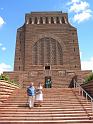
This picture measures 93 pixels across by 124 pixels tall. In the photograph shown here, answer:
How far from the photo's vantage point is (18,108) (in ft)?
46.2

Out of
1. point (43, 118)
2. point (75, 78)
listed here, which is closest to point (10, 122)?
point (43, 118)

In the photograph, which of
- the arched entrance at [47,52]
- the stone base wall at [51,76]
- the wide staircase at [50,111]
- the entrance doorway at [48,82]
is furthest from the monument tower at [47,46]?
the wide staircase at [50,111]

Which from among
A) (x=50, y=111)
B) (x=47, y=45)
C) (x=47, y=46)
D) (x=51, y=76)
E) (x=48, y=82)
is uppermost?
(x=47, y=45)

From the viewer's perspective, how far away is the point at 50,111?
13594 mm

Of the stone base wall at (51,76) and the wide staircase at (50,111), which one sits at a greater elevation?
the stone base wall at (51,76)

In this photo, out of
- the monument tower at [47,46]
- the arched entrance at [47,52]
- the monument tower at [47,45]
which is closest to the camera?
the monument tower at [47,46]

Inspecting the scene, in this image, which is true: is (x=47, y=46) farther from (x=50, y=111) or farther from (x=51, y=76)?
(x=50, y=111)

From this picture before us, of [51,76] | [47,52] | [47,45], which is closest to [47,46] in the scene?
[47,45]

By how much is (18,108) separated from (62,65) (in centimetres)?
Result: 3145

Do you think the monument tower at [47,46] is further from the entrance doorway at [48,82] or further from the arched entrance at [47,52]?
the entrance doorway at [48,82]

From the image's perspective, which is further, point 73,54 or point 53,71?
point 73,54

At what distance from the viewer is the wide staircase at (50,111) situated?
12.2 metres

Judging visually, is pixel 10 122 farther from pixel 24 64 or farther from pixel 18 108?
pixel 24 64

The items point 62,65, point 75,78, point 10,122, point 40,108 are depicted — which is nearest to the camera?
point 10,122
